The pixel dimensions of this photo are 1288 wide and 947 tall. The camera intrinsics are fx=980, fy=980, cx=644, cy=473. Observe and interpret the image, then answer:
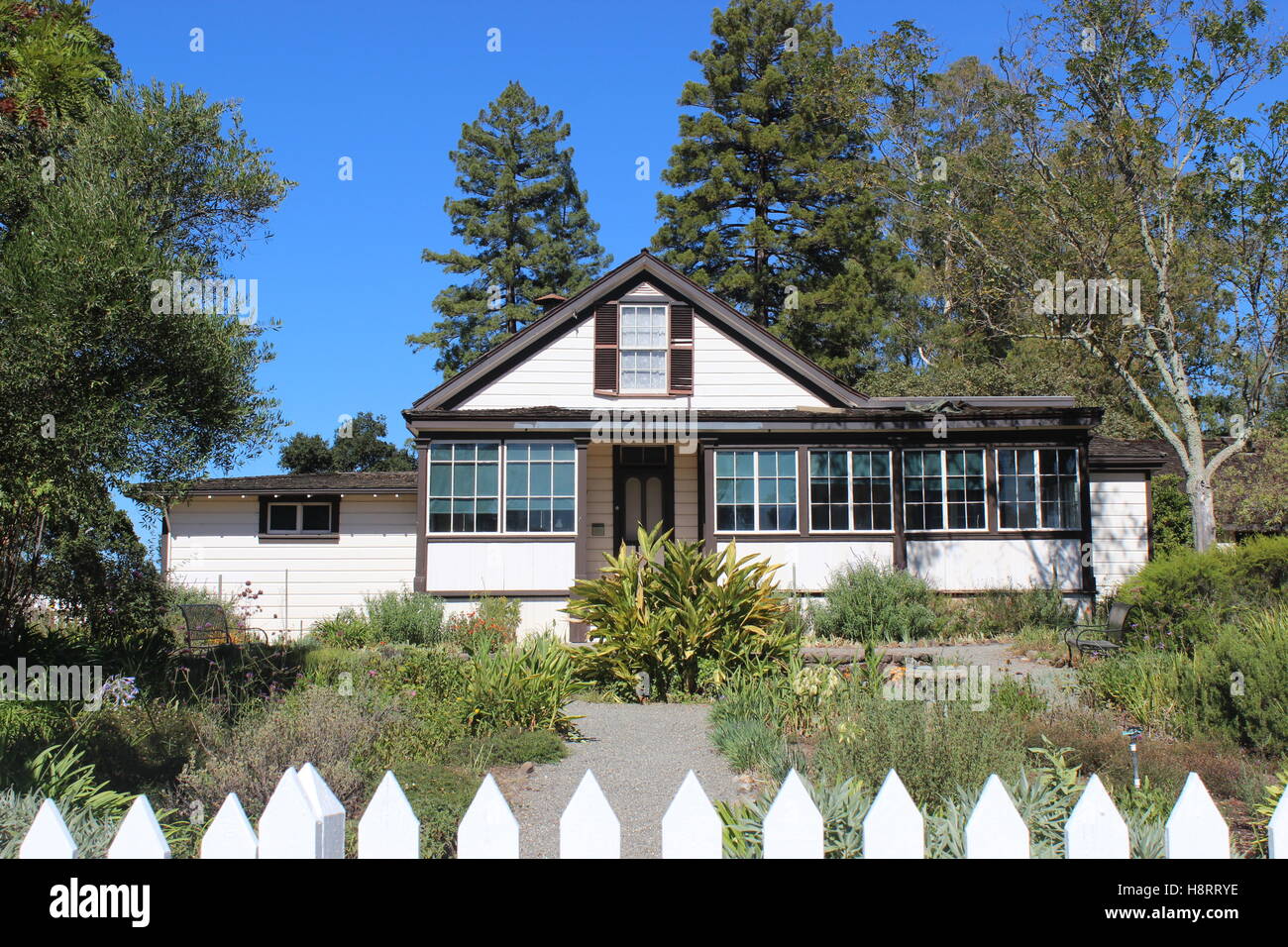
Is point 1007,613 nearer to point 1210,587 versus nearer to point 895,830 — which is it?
point 1210,587

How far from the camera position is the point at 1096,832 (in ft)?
8.84

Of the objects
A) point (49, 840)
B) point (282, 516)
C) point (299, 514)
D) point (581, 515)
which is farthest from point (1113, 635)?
point (282, 516)

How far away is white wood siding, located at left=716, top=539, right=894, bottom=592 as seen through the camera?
17.5m

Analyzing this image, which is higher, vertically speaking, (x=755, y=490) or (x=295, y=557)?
(x=755, y=490)

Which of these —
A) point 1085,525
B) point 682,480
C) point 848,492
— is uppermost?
point 682,480

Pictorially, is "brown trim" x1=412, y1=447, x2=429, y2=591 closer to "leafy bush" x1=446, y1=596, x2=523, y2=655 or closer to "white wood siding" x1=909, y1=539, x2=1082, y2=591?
"leafy bush" x1=446, y1=596, x2=523, y2=655

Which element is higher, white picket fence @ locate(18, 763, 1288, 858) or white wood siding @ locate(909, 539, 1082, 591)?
white wood siding @ locate(909, 539, 1082, 591)

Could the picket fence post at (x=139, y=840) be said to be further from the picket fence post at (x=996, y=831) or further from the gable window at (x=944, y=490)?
the gable window at (x=944, y=490)

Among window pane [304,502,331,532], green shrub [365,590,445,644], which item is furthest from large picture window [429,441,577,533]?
window pane [304,502,331,532]

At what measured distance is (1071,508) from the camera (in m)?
18.0

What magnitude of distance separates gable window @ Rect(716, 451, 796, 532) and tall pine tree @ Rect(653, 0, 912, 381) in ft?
47.8

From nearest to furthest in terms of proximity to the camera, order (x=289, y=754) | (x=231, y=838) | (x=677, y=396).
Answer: (x=231, y=838)
(x=289, y=754)
(x=677, y=396)

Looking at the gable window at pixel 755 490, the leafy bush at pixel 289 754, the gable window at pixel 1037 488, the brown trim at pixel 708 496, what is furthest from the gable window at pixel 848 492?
the leafy bush at pixel 289 754

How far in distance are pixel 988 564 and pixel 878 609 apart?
11.1 ft
